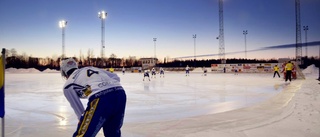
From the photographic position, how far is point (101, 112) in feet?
7.72

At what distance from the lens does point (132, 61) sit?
118 meters

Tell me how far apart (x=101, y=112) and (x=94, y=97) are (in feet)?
0.49

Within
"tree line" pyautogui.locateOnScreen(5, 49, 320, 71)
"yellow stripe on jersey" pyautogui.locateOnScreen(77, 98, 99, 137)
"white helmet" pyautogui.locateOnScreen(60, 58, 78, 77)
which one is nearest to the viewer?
"yellow stripe on jersey" pyautogui.locateOnScreen(77, 98, 99, 137)

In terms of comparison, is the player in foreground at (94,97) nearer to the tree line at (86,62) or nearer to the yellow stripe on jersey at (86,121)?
the yellow stripe on jersey at (86,121)

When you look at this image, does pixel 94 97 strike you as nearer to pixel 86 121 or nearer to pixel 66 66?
pixel 86 121

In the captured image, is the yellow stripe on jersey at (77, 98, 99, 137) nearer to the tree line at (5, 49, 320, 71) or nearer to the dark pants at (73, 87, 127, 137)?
the dark pants at (73, 87, 127, 137)

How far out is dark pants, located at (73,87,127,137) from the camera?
2326 millimetres

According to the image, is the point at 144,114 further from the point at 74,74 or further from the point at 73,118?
the point at 74,74

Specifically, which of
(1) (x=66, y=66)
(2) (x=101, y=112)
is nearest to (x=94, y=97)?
(2) (x=101, y=112)

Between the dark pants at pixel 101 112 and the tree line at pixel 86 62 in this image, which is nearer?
the dark pants at pixel 101 112

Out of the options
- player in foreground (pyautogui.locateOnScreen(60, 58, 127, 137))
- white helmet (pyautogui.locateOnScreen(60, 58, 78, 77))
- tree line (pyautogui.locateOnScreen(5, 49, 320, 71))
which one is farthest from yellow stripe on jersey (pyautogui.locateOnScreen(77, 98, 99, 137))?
tree line (pyautogui.locateOnScreen(5, 49, 320, 71))

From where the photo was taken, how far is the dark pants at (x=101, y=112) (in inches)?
91.6

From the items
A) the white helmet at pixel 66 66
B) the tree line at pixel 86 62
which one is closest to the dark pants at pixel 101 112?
the white helmet at pixel 66 66

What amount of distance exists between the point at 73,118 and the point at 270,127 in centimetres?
382
